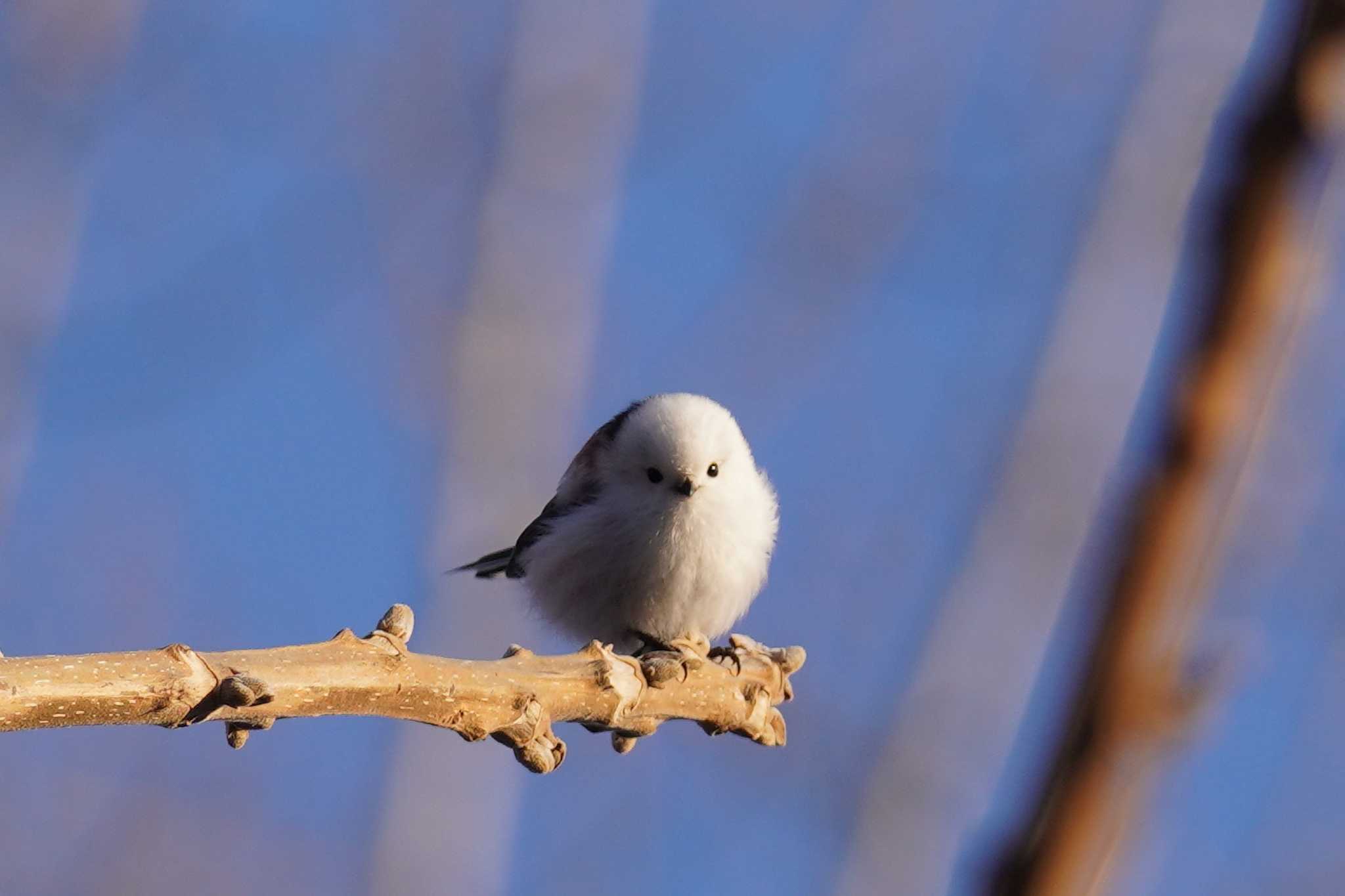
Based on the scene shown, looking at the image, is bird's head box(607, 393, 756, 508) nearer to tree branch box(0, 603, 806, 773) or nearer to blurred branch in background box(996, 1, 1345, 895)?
tree branch box(0, 603, 806, 773)

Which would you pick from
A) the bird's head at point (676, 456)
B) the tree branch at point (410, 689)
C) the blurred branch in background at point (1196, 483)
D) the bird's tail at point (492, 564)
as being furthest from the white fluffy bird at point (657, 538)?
the blurred branch in background at point (1196, 483)

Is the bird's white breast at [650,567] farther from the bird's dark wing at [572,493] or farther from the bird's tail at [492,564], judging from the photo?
the bird's tail at [492,564]

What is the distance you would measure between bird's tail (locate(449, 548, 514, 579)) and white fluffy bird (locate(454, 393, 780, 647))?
423 mm

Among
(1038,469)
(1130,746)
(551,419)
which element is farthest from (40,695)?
(551,419)

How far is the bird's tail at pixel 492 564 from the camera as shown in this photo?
4105 millimetres

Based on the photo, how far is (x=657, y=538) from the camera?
341cm

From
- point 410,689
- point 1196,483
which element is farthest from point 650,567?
point 1196,483

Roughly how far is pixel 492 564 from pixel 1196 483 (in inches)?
150

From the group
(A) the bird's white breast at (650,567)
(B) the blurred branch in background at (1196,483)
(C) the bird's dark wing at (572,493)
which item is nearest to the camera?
(B) the blurred branch in background at (1196,483)

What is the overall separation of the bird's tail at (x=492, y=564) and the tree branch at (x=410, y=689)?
1649mm

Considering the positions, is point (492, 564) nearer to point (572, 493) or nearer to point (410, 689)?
point (572, 493)

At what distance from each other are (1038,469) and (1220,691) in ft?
4.76

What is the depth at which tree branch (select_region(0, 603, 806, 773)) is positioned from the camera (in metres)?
1.23

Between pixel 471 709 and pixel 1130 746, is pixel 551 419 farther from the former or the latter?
pixel 1130 746
